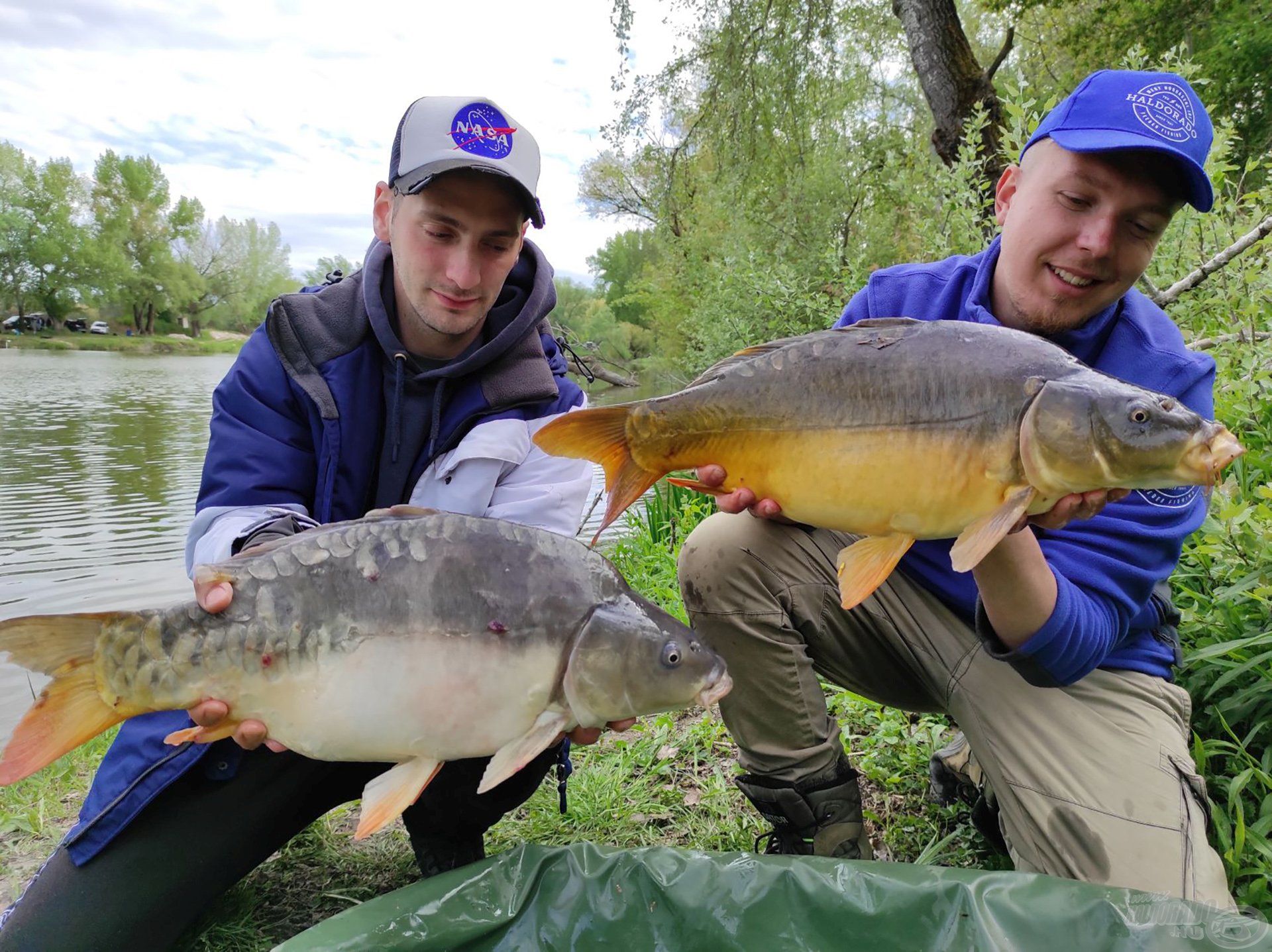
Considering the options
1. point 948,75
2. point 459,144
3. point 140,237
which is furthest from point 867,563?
point 140,237

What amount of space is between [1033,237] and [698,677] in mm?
999


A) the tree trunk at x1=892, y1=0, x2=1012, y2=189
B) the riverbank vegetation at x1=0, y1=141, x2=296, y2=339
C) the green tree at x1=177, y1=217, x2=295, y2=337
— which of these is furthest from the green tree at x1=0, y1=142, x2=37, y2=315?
the tree trunk at x1=892, y1=0, x2=1012, y2=189

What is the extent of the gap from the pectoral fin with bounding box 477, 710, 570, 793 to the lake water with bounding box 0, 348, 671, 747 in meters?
2.66

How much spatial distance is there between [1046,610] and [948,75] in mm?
4249

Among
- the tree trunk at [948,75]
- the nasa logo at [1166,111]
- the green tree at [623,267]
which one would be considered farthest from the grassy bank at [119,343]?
the nasa logo at [1166,111]

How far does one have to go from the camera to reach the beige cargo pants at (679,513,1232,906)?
1316 mm

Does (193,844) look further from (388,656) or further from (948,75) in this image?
(948,75)

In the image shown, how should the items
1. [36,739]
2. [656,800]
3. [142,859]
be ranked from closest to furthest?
[36,739] → [142,859] → [656,800]

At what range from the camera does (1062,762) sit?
4.61 feet

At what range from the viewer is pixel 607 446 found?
1.33 m

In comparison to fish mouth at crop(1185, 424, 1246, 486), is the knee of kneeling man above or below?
below

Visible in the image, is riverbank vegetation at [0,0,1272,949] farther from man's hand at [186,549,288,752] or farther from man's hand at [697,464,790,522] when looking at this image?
man's hand at [697,464,790,522]

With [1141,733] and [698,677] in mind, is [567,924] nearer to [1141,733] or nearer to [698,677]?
[698,677]

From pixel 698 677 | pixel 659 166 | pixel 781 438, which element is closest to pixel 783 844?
pixel 698 677
